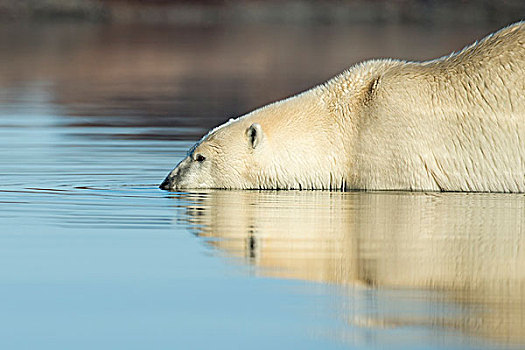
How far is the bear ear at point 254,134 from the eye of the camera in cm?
900

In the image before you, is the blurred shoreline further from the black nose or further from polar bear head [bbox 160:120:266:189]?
the black nose

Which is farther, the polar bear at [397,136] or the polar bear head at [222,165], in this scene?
the polar bear head at [222,165]

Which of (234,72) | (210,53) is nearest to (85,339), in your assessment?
(234,72)

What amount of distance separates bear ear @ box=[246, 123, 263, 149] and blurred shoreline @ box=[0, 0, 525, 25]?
4303 centimetres

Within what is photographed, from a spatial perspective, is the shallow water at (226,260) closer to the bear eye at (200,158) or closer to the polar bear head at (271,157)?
the polar bear head at (271,157)

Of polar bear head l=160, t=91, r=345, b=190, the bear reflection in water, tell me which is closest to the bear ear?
polar bear head l=160, t=91, r=345, b=190

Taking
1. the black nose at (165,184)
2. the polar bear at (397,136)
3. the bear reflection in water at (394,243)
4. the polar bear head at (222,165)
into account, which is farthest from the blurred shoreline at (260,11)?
the bear reflection in water at (394,243)

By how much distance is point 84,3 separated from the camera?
5803 cm

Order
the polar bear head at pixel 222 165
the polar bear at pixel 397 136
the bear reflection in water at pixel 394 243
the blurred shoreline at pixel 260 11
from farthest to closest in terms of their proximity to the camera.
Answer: the blurred shoreline at pixel 260 11, the polar bear head at pixel 222 165, the polar bear at pixel 397 136, the bear reflection in water at pixel 394 243

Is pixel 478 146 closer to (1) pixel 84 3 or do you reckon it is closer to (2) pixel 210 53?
(2) pixel 210 53

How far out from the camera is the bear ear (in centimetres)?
900

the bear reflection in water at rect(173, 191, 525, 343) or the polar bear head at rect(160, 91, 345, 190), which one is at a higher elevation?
the polar bear head at rect(160, 91, 345, 190)

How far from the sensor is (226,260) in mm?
6180

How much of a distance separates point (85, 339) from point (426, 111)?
15.3 ft
